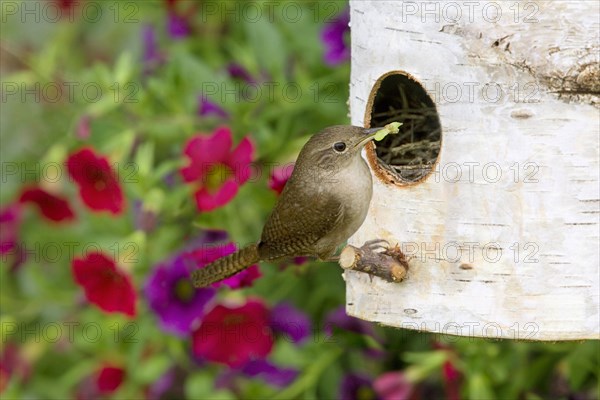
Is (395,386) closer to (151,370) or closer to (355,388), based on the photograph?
(355,388)

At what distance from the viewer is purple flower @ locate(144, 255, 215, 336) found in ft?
11.7

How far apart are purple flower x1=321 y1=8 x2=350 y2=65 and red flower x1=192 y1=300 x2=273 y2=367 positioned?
780mm

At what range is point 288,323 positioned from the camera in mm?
3756

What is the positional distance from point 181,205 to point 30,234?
4.44 ft

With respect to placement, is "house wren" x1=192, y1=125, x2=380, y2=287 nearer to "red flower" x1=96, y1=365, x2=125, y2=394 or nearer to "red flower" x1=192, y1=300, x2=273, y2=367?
"red flower" x1=192, y1=300, x2=273, y2=367

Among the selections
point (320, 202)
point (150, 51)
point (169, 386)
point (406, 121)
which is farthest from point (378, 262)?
point (150, 51)

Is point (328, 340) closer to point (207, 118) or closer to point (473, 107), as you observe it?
point (207, 118)

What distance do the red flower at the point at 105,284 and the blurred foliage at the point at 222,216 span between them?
0.12 meters

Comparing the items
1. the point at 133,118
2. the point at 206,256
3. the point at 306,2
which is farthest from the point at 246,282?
the point at 306,2

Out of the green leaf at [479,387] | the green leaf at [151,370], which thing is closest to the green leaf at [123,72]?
the green leaf at [151,370]

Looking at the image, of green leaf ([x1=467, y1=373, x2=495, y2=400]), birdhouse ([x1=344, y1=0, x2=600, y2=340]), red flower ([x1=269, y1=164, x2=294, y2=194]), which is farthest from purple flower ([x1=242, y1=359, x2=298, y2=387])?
birdhouse ([x1=344, y1=0, x2=600, y2=340])

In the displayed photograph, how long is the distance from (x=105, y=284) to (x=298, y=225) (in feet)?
2.74

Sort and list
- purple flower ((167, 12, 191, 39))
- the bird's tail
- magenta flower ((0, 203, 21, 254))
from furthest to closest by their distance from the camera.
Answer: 1. magenta flower ((0, 203, 21, 254))
2. purple flower ((167, 12, 191, 39))
3. the bird's tail

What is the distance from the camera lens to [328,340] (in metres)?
3.74
